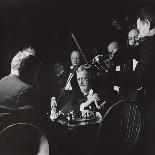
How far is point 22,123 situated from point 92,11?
808 mm

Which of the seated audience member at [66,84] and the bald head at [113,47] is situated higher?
the bald head at [113,47]

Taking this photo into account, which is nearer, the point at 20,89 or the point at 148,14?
the point at 20,89

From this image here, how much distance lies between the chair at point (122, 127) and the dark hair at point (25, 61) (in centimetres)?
54

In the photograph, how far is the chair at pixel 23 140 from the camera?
2.03 metres

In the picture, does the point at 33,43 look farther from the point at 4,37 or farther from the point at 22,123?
the point at 22,123

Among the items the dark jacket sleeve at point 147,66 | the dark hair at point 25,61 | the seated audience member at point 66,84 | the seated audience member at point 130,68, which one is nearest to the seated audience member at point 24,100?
the dark hair at point 25,61

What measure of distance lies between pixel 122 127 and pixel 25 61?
28.4 inches

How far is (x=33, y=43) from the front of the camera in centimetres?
210

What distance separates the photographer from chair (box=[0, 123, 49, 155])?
2.03 m

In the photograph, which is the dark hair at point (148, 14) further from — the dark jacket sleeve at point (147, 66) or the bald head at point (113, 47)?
the bald head at point (113, 47)

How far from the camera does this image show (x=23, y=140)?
2053 millimetres

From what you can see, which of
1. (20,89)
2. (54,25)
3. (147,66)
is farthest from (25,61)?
(147,66)

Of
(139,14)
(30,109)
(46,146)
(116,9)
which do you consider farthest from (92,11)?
(46,146)

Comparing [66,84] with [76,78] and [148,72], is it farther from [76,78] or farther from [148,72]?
[148,72]
